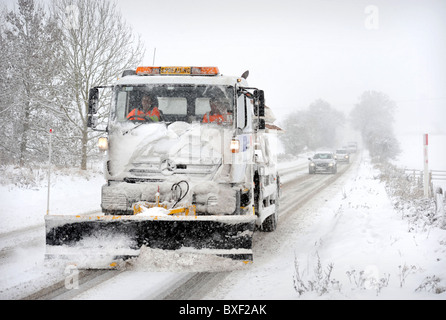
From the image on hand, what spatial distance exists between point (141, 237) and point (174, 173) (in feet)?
3.61

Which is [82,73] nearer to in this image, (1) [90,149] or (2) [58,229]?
(1) [90,149]

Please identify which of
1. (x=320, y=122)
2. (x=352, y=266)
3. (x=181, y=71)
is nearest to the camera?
(x=352, y=266)

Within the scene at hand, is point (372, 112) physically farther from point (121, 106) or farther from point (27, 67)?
point (121, 106)

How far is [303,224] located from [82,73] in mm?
12515

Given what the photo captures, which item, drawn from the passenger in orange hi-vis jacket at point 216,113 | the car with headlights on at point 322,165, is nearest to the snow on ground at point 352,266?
the passenger in orange hi-vis jacket at point 216,113

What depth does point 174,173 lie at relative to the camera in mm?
5902

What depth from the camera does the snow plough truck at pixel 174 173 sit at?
5.23 meters

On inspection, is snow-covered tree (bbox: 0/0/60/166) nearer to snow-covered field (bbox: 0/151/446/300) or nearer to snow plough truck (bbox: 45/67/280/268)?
snow-covered field (bbox: 0/151/446/300)

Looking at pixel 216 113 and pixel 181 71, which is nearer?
pixel 216 113

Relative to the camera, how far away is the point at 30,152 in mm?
18766

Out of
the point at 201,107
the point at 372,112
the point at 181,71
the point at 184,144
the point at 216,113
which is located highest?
the point at 372,112

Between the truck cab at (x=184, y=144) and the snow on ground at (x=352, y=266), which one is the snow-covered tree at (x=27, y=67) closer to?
the truck cab at (x=184, y=144)

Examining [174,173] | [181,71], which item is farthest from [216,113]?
[174,173]
